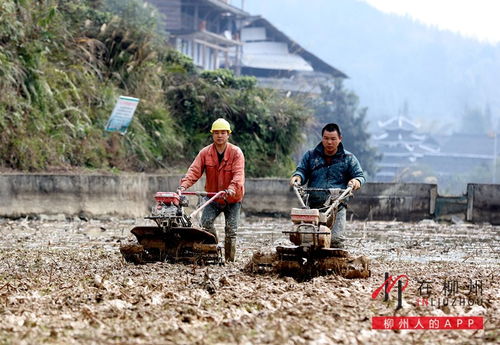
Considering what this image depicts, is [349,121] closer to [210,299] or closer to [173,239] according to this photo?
[173,239]

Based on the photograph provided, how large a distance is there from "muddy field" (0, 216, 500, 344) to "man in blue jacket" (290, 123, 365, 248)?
0.80 m

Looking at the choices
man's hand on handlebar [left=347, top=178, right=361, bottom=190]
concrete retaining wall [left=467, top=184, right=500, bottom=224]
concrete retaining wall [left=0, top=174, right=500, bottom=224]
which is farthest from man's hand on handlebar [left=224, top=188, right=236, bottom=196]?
concrete retaining wall [left=467, top=184, right=500, bottom=224]

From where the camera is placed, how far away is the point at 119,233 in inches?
704

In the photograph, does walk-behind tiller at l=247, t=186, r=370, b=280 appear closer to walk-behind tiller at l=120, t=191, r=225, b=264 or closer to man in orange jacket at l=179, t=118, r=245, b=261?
walk-behind tiller at l=120, t=191, r=225, b=264

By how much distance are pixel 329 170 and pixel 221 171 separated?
4.44 feet

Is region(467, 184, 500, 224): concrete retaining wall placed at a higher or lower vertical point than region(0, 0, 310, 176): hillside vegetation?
lower

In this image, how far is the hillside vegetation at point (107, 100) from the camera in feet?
76.1

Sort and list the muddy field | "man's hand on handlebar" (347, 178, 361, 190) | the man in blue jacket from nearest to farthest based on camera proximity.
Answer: the muddy field → "man's hand on handlebar" (347, 178, 361, 190) → the man in blue jacket

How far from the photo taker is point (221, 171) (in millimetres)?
13172

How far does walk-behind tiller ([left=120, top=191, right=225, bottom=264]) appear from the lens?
1229 cm

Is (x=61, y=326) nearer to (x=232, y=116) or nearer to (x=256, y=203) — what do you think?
(x=256, y=203)

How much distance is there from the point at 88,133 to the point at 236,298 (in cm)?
1610

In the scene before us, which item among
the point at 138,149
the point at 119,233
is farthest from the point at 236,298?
the point at 138,149

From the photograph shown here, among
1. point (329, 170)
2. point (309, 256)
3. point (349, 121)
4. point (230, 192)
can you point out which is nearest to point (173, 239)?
point (230, 192)
